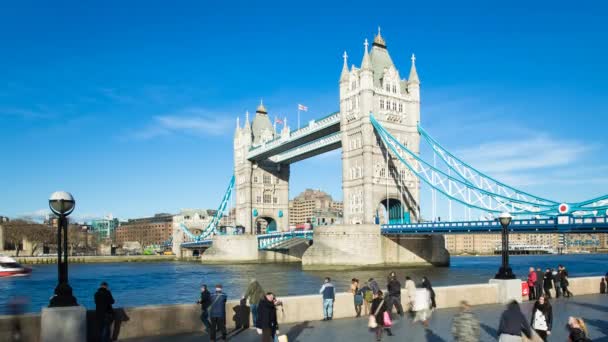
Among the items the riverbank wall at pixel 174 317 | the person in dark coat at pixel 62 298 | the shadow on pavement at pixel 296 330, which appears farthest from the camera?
the shadow on pavement at pixel 296 330

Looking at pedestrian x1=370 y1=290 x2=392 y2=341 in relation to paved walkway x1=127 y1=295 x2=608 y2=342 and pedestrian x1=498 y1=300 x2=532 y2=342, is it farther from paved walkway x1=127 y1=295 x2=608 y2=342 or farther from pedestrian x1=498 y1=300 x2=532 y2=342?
pedestrian x1=498 y1=300 x2=532 y2=342

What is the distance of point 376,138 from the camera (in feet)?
246

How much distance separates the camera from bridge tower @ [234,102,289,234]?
10688cm

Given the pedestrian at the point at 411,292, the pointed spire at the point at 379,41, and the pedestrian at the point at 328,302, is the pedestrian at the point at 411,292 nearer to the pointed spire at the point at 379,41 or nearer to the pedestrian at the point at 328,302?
the pedestrian at the point at 328,302

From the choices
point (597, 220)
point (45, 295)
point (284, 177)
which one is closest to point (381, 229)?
point (597, 220)

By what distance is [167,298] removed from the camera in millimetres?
40094

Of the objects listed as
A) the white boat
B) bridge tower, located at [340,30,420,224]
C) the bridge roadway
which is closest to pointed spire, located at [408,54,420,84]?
bridge tower, located at [340,30,420,224]

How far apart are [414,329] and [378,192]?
59.1 m

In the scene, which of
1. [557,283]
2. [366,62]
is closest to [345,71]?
[366,62]

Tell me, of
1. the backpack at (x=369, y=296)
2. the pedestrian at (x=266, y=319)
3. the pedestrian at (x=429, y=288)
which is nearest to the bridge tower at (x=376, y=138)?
the pedestrian at (x=429, y=288)

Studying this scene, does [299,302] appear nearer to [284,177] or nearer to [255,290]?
[255,290]

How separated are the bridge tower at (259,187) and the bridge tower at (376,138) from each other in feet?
102

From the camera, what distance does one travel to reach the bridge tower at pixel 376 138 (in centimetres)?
7397

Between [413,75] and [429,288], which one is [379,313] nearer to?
[429,288]
